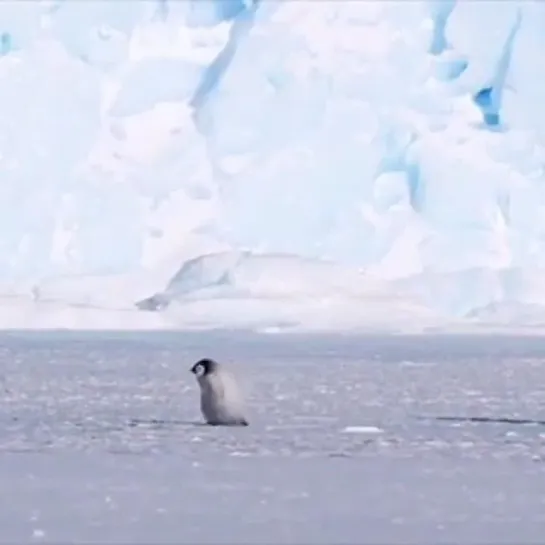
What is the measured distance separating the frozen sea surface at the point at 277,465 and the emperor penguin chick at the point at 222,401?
0.20m

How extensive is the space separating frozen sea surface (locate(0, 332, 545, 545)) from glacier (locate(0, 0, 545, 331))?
108 ft

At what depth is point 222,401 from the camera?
10242 mm

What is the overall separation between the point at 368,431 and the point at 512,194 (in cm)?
3988

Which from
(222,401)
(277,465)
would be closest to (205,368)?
(222,401)

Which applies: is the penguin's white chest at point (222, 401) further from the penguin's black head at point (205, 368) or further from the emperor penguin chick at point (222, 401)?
the penguin's black head at point (205, 368)

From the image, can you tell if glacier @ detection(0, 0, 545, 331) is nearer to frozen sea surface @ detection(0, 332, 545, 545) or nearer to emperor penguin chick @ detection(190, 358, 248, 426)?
frozen sea surface @ detection(0, 332, 545, 545)

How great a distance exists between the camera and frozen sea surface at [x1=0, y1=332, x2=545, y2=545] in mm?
5875

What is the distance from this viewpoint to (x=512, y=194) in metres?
48.9

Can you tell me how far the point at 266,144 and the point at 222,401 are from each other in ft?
135

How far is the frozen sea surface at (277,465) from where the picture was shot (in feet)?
19.3

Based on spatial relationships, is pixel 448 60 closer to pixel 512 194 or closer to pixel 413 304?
pixel 512 194

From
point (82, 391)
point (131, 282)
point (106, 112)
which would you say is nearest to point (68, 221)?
point (106, 112)

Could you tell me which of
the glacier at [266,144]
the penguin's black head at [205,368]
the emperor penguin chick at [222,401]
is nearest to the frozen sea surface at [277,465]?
the emperor penguin chick at [222,401]

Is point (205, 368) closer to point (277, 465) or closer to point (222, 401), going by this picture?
point (222, 401)
